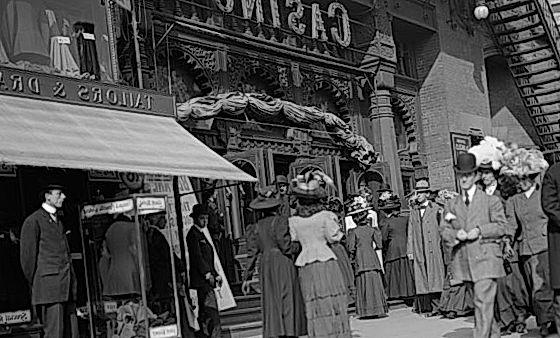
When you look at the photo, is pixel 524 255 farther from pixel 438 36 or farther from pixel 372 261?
pixel 438 36

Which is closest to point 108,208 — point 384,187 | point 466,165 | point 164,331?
point 164,331

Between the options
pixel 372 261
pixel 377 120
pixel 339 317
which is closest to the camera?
pixel 339 317

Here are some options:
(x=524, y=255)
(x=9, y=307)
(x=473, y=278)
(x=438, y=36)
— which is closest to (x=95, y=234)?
(x=9, y=307)

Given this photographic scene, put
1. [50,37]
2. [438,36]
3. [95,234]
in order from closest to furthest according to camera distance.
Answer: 1. [95,234]
2. [50,37]
3. [438,36]

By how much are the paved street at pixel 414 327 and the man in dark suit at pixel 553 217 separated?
5.52 feet

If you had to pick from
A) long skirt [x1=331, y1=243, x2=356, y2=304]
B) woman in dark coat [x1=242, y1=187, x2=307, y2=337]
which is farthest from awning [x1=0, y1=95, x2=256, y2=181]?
long skirt [x1=331, y1=243, x2=356, y2=304]

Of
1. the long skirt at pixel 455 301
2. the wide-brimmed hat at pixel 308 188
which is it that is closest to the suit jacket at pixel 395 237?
the long skirt at pixel 455 301

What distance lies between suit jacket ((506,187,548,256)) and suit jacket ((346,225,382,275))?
3.79 m

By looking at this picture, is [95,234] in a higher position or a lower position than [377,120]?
lower

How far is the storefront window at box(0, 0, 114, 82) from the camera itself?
9.91m

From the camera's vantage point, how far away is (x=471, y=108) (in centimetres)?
2119

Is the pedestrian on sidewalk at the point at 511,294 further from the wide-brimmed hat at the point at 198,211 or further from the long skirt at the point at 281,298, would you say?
the wide-brimmed hat at the point at 198,211

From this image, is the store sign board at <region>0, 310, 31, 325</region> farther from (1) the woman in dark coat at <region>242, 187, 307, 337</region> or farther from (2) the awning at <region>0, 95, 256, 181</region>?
(1) the woman in dark coat at <region>242, 187, 307, 337</region>

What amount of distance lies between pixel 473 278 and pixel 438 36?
1326 cm
